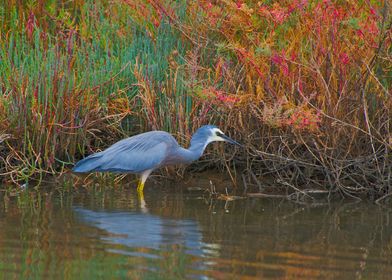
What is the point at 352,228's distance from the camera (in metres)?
7.41

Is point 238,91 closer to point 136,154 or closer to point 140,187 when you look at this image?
point 136,154

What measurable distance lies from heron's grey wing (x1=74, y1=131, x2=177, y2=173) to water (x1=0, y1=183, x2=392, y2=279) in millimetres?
264

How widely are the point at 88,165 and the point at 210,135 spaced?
1.12 m

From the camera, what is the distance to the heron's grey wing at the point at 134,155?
8.44 meters

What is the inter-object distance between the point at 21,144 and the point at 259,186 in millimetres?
2215

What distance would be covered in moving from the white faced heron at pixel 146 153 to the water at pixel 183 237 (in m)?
0.26

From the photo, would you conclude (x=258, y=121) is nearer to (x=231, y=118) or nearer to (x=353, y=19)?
(x=231, y=118)

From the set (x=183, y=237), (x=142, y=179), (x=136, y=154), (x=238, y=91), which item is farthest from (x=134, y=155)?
(x=183, y=237)

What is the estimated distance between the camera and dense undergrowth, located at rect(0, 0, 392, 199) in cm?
833

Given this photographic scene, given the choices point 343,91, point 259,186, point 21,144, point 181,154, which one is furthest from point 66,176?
point 343,91

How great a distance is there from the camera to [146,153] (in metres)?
8.58

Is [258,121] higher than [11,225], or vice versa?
[258,121]

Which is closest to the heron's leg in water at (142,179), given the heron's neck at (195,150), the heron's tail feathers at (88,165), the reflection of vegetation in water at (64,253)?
the heron's neck at (195,150)

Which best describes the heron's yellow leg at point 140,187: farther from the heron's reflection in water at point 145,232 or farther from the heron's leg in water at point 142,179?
the heron's reflection in water at point 145,232
